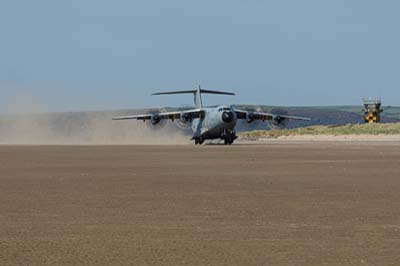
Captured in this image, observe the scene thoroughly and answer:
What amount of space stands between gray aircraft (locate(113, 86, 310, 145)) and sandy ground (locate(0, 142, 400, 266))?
4667 centimetres

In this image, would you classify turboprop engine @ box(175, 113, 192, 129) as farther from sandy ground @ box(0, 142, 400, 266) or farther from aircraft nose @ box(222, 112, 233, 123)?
sandy ground @ box(0, 142, 400, 266)

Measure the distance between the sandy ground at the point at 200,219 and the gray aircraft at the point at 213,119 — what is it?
4667 centimetres

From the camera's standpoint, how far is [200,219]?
15.7 metres

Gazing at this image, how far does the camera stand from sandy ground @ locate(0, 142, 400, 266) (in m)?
11.5

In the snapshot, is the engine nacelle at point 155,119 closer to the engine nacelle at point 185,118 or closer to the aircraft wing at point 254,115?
the engine nacelle at point 185,118

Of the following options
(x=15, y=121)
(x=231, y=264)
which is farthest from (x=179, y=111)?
(x=231, y=264)

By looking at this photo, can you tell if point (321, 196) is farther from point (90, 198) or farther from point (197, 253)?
point (197, 253)

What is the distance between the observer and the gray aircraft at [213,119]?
74688mm

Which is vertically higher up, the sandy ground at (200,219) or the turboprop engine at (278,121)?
the sandy ground at (200,219)

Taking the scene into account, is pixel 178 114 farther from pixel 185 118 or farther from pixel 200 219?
pixel 200 219

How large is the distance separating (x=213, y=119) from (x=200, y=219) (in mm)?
60016

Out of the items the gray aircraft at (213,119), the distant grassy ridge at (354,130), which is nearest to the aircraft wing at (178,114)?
the gray aircraft at (213,119)

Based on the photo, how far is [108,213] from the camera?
16641mm

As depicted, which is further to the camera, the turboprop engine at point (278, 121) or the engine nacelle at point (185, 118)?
the turboprop engine at point (278, 121)
